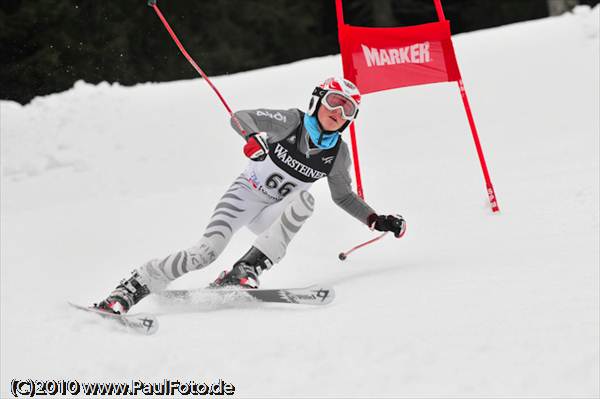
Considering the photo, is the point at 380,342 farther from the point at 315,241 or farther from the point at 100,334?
the point at 315,241

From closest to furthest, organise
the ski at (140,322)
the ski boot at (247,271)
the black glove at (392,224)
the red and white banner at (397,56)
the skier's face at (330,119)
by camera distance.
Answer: the ski at (140,322), the ski boot at (247,271), the skier's face at (330,119), the black glove at (392,224), the red and white banner at (397,56)

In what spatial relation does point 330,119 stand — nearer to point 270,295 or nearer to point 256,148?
point 256,148

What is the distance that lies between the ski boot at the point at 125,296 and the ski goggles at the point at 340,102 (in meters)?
1.41

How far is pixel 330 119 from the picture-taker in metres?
4.51

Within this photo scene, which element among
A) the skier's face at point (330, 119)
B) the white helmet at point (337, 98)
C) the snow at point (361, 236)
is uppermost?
the white helmet at point (337, 98)

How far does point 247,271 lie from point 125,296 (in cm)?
66

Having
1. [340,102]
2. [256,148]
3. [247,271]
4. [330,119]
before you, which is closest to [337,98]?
[340,102]

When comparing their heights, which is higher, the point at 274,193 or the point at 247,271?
the point at 274,193

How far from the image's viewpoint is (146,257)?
6.12 meters

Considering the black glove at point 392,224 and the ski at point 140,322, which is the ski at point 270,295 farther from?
the black glove at point 392,224

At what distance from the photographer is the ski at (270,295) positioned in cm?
405

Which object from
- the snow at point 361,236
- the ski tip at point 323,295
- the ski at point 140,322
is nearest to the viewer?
the snow at point 361,236

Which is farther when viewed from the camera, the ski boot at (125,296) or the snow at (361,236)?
the ski boot at (125,296)

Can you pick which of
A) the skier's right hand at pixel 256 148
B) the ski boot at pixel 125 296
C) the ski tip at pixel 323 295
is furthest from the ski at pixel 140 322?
the skier's right hand at pixel 256 148
